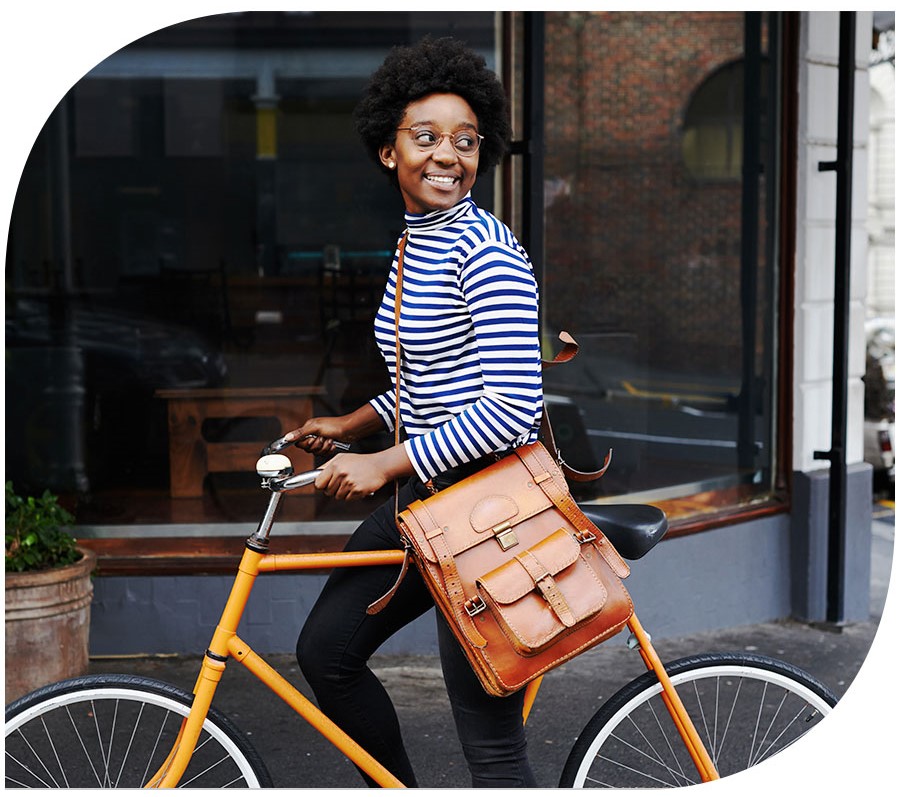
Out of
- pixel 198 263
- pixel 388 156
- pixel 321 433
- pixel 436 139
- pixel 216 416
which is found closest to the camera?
pixel 436 139

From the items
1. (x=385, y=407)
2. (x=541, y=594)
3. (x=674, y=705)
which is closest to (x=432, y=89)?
(x=385, y=407)

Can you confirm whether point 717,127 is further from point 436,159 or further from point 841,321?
point 436,159

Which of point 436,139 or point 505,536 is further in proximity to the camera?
point 436,139

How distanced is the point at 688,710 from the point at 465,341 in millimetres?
1002

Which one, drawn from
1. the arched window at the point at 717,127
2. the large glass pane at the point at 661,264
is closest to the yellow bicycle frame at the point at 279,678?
the large glass pane at the point at 661,264

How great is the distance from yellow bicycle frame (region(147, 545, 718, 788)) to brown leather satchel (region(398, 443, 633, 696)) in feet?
0.52

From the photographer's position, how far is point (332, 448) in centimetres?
298

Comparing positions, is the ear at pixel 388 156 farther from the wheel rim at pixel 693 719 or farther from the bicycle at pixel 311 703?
the wheel rim at pixel 693 719

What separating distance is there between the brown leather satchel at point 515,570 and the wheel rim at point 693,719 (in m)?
0.30

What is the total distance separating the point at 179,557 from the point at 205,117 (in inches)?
173

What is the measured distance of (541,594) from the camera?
2482mm

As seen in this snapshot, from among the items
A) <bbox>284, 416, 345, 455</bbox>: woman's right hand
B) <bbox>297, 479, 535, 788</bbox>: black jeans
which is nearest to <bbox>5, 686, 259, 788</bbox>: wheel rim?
<bbox>297, 479, 535, 788</bbox>: black jeans

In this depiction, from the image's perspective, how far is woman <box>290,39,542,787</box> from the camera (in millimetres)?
2516

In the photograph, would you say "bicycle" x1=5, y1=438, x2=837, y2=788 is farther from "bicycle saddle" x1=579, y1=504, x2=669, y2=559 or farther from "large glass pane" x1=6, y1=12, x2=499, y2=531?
"large glass pane" x1=6, y1=12, x2=499, y2=531
